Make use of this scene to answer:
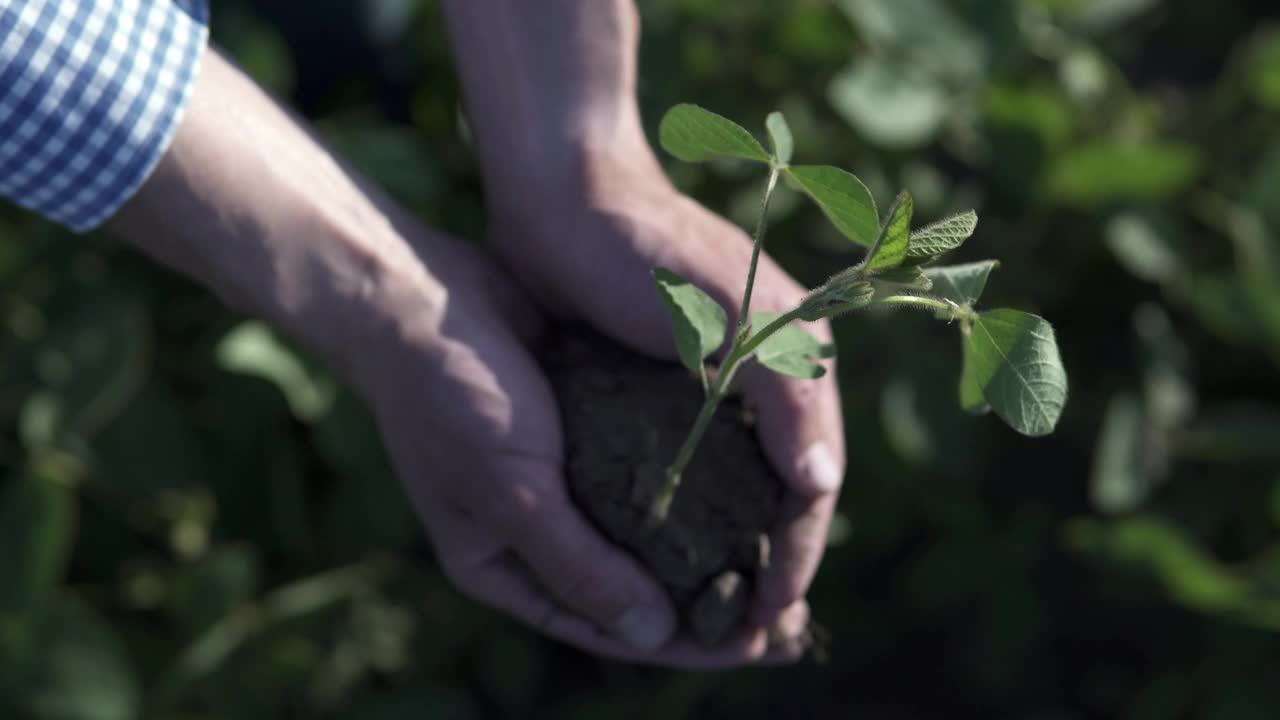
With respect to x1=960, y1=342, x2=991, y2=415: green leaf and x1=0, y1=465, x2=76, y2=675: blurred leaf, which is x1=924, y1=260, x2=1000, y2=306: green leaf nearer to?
x1=960, y1=342, x2=991, y2=415: green leaf

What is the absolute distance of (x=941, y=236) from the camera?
2.16 feet

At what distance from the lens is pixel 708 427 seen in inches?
37.4

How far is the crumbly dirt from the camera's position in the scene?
0.93m

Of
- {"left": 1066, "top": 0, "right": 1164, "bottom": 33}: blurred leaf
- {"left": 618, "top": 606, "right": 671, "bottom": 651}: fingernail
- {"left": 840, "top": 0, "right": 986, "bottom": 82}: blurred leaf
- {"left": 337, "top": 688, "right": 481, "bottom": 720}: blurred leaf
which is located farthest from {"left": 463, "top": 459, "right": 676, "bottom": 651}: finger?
{"left": 1066, "top": 0, "right": 1164, "bottom": 33}: blurred leaf

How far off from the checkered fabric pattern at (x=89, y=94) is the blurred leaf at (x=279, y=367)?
1.16 feet

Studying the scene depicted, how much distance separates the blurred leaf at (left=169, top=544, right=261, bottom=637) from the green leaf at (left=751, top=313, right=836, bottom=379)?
77cm

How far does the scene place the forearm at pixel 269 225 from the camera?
917 millimetres

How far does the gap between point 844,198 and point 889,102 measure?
731mm

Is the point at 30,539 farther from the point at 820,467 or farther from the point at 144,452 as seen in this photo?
the point at 820,467

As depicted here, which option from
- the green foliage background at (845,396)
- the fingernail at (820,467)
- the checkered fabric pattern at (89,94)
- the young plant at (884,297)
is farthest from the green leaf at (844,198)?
the green foliage background at (845,396)

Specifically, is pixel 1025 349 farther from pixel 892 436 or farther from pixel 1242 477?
A: pixel 1242 477

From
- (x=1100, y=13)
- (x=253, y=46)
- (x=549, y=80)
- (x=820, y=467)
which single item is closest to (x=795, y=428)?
(x=820, y=467)

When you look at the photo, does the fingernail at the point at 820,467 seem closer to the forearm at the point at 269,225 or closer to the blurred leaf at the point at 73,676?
the forearm at the point at 269,225

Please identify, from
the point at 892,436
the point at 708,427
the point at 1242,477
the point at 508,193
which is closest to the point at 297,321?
the point at 508,193
